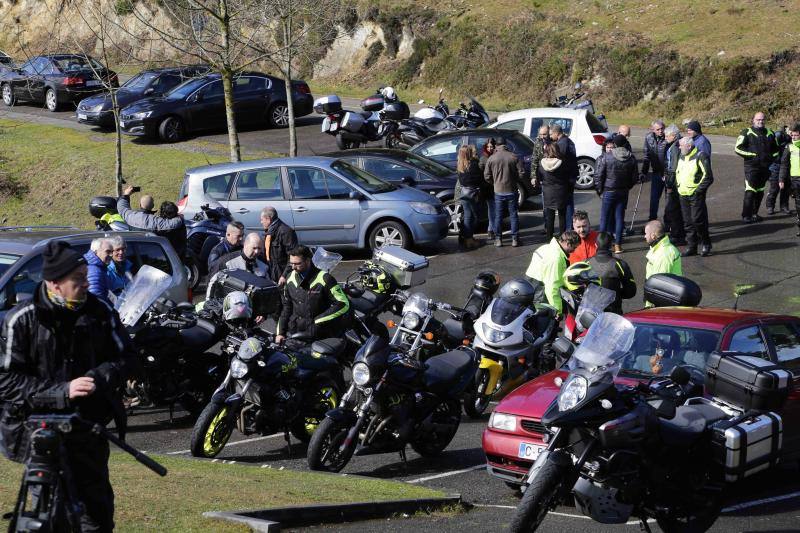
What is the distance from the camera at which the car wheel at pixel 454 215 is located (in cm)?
1919

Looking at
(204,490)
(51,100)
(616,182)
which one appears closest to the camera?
(204,490)

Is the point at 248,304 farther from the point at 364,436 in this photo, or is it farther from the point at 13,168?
the point at 13,168

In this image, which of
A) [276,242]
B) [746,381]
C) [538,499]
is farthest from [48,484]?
[276,242]

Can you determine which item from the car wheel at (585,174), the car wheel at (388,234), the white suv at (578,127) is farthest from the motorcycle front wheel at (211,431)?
the car wheel at (585,174)

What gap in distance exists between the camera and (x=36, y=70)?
3444cm

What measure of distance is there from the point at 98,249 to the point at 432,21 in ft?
108

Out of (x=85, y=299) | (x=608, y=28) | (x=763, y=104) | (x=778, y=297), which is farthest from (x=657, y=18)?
(x=85, y=299)

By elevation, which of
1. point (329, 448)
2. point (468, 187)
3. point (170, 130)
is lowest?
point (329, 448)

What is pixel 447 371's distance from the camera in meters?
9.66

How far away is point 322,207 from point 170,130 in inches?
492

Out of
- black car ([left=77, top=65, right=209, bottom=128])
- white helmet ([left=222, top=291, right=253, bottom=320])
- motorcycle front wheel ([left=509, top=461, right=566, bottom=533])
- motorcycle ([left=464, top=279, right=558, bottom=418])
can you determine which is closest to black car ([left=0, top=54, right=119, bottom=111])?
black car ([left=77, top=65, right=209, bottom=128])

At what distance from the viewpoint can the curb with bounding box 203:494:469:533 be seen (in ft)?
21.5

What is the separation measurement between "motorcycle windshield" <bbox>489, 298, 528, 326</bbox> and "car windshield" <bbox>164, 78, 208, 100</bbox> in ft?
65.2

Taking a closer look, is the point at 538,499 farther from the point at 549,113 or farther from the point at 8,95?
the point at 8,95
